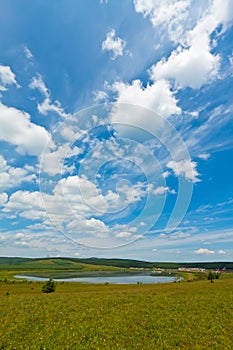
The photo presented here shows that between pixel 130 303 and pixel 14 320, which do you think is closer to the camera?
pixel 14 320

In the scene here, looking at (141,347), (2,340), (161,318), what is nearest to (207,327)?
(161,318)

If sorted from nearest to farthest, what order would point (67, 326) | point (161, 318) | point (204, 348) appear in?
point (204, 348) → point (67, 326) → point (161, 318)

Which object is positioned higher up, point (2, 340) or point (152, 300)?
point (152, 300)

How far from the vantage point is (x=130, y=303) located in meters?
33.2

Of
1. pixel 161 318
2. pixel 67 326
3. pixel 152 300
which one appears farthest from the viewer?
pixel 152 300

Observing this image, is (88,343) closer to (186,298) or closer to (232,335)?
(232,335)

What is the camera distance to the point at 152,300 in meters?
35.0

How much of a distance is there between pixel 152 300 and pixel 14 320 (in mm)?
17624

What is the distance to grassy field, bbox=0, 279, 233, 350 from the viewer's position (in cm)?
2111

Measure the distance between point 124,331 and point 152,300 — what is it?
12570 mm

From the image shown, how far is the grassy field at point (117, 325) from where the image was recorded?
2111 cm

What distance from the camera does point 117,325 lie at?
2473 centimetres

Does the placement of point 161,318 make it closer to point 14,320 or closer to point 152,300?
point 152,300

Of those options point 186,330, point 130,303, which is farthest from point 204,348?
point 130,303
